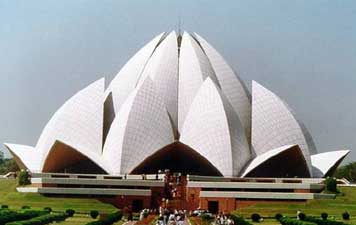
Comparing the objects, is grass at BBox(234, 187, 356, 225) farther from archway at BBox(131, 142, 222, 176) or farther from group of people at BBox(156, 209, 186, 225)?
archway at BBox(131, 142, 222, 176)

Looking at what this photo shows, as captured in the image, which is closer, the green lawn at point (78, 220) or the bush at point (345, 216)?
the green lawn at point (78, 220)

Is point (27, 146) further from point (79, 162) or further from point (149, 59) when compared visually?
point (149, 59)

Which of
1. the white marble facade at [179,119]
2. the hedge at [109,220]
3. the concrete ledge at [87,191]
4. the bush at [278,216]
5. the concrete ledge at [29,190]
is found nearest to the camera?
the hedge at [109,220]

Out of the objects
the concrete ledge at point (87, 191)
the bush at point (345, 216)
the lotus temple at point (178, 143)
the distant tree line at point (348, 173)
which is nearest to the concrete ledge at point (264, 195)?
the lotus temple at point (178, 143)

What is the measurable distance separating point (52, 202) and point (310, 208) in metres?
13.4

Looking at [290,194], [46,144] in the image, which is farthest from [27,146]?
[290,194]

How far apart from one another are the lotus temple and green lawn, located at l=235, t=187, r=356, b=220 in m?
1.09

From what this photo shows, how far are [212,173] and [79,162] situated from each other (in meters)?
8.53

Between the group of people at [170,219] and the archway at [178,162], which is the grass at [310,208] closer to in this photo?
the group of people at [170,219]

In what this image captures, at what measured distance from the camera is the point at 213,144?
43688 millimetres

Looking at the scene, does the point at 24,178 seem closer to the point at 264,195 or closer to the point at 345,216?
the point at 264,195

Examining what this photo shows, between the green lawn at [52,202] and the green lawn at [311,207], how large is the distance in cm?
750

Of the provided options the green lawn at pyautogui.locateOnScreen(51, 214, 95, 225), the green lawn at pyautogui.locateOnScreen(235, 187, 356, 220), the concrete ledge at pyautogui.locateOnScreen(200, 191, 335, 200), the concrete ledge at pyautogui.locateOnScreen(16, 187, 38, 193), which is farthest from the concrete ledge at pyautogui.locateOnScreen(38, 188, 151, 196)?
the green lawn at pyautogui.locateOnScreen(235, 187, 356, 220)

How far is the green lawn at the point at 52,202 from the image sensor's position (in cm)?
3669
